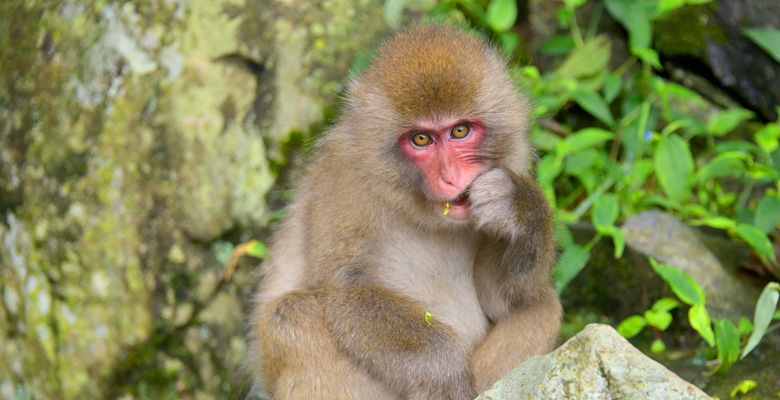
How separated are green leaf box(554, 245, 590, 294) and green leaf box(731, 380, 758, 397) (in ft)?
3.44

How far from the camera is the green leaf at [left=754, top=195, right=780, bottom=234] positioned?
416 cm

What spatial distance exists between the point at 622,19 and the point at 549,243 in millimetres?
2613

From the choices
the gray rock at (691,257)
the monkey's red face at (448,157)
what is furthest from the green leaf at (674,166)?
the monkey's red face at (448,157)

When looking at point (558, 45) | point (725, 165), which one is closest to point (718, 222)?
point (725, 165)

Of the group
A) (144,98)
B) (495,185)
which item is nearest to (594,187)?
(495,185)

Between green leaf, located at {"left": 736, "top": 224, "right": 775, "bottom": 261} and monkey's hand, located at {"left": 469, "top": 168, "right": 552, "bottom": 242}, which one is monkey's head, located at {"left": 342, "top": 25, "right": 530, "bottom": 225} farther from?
green leaf, located at {"left": 736, "top": 224, "right": 775, "bottom": 261}

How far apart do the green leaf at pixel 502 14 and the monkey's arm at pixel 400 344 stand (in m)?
2.41

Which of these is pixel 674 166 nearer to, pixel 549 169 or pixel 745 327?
pixel 549 169

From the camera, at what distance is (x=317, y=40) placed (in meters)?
4.99

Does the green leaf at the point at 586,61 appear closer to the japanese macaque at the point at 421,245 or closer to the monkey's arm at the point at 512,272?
the japanese macaque at the point at 421,245

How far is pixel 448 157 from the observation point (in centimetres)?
296

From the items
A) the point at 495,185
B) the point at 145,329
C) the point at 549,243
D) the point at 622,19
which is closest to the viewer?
the point at 495,185

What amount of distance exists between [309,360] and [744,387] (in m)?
1.89

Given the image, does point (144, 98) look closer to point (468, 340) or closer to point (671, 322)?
point (468, 340)
